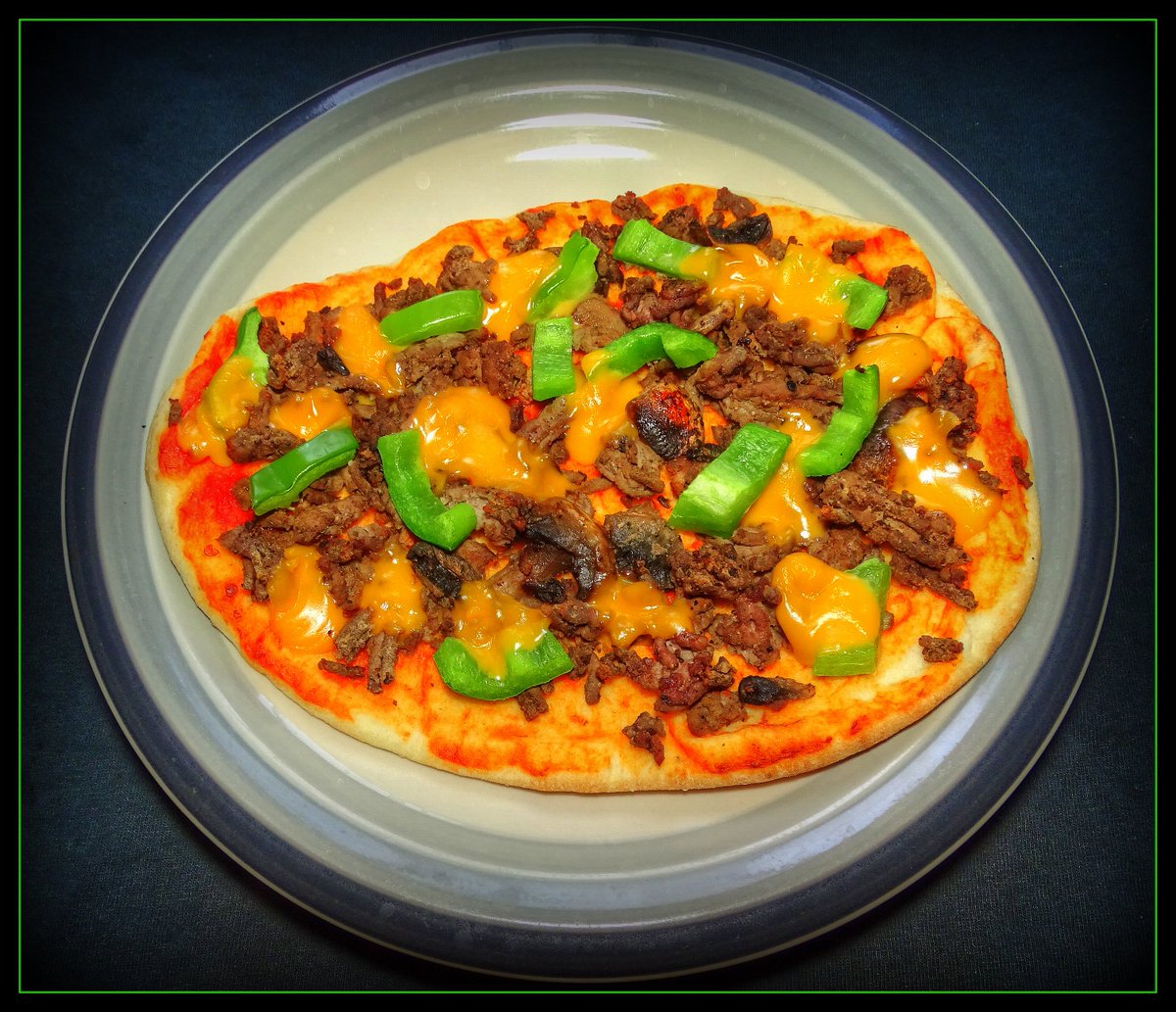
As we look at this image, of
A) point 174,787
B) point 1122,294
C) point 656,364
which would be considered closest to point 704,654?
point 656,364

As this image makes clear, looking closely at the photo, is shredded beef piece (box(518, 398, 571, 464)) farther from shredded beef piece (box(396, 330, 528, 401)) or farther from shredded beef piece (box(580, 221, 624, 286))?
shredded beef piece (box(580, 221, 624, 286))

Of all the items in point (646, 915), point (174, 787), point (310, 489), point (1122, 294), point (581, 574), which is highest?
point (1122, 294)

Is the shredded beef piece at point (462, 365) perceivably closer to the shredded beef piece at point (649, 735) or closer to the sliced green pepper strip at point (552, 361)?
the sliced green pepper strip at point (552, 361)

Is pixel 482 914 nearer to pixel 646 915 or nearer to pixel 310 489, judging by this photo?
pixel 646 915

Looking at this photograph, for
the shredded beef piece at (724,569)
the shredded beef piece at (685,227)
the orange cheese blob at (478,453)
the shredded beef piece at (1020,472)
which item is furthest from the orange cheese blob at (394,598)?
the shredded beef piece at (1020,472)

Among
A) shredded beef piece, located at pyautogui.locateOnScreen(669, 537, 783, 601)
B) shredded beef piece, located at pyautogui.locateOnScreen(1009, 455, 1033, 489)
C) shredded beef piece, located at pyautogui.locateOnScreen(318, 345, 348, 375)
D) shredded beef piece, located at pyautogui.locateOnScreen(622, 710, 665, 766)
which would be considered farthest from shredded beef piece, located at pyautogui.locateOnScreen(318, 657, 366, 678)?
shredded beef piece, located at pyautogui.locateOnScreen(1009, 455, 1033, 489)

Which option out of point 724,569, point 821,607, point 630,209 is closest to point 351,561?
point 724,569
